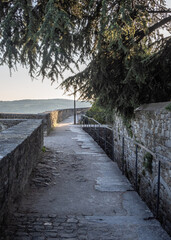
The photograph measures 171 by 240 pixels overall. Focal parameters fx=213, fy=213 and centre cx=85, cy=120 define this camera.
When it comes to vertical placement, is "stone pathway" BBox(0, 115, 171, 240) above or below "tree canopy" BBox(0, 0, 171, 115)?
below

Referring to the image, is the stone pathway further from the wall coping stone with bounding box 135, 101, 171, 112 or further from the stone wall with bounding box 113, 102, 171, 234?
the wall coping stone with bounding box 135, 101, 171, 112

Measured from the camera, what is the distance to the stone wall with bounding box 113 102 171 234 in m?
4.32

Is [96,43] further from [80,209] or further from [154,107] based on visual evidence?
[80,209]

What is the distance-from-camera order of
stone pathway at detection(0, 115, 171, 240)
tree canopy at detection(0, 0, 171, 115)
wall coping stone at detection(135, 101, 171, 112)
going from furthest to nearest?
wall coping stone at detection(135, 101, 171, 112) → tree canopy at detection(0, 0, 171, 115) → stone pathway at detection(0, 115, 171, 240)

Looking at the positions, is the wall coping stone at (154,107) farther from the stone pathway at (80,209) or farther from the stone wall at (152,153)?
the stone pathway at (80,209)

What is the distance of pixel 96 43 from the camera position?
18.1 feet

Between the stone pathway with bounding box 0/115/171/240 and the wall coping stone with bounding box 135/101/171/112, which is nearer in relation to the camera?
the stone pathway with bounding box 0/115/171/240

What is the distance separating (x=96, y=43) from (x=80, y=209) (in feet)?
13.1

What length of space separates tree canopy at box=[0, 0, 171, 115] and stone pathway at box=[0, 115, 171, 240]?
2.26 meters

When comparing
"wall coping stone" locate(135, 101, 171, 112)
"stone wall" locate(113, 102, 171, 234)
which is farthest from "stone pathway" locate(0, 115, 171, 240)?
"wall coping stone" locate(135, 101, 171, 112)

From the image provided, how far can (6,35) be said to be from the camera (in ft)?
14.7

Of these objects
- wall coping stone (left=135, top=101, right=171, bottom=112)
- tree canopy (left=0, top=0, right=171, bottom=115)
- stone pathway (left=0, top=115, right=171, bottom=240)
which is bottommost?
stone pathway (left=0, top=115, right=171, bottom=240)

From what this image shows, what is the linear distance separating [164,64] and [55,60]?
10.1ft

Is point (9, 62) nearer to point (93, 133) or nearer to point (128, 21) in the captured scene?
point (128, 21)
